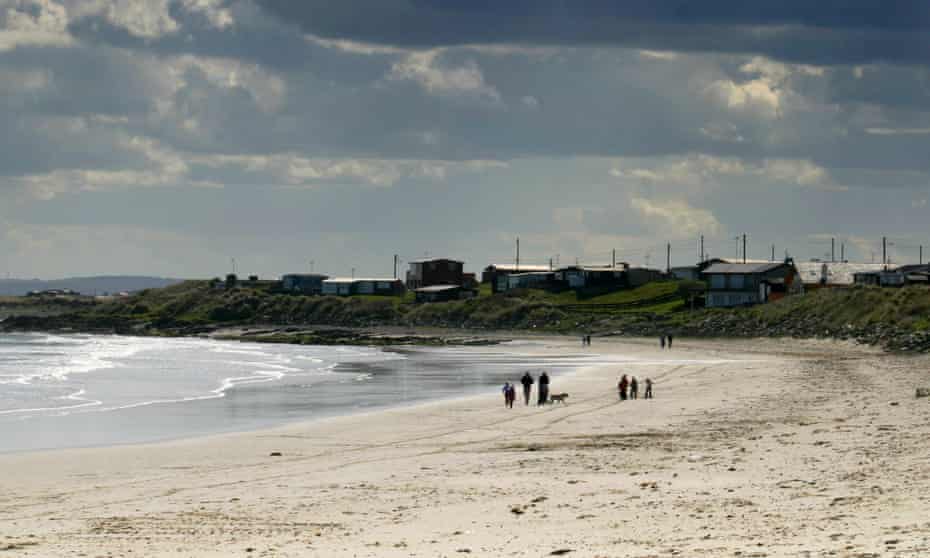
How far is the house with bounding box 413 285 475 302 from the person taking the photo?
18000cm

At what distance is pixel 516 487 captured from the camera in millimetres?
25688

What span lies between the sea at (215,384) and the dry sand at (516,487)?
213 inches

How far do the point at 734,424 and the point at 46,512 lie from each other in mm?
20551

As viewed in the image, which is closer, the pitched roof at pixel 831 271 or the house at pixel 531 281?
the pitched roof at pixel 831 271

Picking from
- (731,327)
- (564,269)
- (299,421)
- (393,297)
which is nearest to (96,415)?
(299,421)

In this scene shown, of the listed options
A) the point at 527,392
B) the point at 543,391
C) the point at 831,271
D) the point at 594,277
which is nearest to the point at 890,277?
the point at 831,271

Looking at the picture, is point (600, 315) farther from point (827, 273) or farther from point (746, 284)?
point (827, 273)

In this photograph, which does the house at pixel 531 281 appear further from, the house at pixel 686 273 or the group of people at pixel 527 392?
the group of people at pixel 527 392

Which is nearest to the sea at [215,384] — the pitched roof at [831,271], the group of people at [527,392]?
the group of people at [527,392]

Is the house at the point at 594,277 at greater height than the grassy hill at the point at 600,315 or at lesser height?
greater

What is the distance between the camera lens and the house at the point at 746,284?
14025 centimetres

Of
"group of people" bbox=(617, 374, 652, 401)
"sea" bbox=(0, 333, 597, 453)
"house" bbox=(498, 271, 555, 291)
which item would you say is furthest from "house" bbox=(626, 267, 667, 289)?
"group of people" bbox=(617, 374, 652, 401)

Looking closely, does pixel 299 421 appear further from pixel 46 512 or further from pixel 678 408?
pixel 46 512

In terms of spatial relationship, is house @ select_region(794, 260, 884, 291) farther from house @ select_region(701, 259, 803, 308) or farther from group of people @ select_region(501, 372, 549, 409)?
group of people @ select_region(501, 372, 549, 409)
